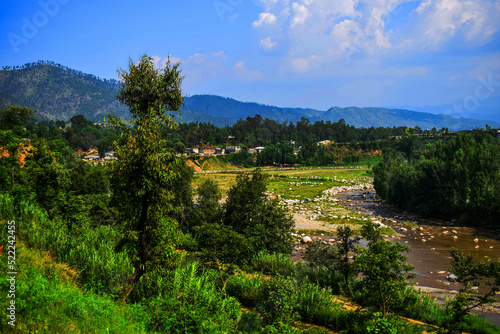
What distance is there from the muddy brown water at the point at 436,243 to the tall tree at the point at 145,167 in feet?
45.6

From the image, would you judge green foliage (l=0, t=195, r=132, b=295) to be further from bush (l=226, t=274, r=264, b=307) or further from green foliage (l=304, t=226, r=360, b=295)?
green foliage (l=304, t=226, r=360, b=295)

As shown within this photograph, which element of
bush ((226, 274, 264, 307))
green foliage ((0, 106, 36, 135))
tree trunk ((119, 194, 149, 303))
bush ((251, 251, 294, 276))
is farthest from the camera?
green foliage ((0, 106, 36, 135))

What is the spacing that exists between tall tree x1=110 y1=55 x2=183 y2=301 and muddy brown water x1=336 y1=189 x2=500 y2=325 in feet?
45.6

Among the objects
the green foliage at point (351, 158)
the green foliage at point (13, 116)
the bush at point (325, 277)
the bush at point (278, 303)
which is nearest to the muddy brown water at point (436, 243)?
the bush at point (325, 277)

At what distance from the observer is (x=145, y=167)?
857 cm

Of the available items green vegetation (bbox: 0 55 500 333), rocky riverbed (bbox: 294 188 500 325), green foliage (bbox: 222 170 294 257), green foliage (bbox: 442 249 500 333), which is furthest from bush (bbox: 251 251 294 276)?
green foliage (bbox: 442 249 500 333)

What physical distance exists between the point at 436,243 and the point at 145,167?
82.7 feet

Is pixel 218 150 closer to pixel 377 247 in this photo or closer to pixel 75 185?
pixel 75 185

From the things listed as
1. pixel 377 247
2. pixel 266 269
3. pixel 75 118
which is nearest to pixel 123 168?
pixel 377 247

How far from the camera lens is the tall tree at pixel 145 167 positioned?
8617 millimetres

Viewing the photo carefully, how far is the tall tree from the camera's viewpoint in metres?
8.62

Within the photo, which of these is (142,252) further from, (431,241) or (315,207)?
(315,207)

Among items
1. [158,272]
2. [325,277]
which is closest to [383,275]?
[325,277]

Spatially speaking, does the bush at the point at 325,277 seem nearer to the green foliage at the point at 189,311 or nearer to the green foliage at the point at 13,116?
the green foliage at the point at 189,311
